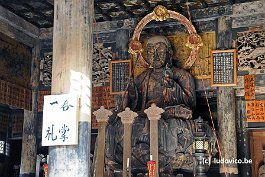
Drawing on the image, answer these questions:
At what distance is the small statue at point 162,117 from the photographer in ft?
23.4

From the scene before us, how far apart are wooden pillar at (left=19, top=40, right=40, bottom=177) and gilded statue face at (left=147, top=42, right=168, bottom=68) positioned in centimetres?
233

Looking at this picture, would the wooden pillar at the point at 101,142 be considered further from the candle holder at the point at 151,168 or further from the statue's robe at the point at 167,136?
the candle holder at the point at 151,168

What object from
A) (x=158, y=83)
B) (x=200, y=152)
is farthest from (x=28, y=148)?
(x=200, y=152)

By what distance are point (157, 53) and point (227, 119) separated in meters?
A: 1.73

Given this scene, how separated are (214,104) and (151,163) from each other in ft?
7.92

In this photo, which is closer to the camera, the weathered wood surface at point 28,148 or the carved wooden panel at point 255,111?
the carved wooden panel at point 255,111

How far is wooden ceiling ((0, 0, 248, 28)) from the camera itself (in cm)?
786

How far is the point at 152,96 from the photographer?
26.6ft

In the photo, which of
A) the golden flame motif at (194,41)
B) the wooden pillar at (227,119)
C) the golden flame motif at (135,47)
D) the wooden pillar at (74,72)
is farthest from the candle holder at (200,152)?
the wooden pillar at (74,72)

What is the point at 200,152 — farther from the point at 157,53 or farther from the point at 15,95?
the point at 15,95

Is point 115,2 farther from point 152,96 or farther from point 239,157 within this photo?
point 239,157

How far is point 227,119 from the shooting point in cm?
752

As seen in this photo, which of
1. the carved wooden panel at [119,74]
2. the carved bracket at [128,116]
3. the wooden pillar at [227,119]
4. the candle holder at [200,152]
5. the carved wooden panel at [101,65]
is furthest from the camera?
the carved wooden panel at [101,65]

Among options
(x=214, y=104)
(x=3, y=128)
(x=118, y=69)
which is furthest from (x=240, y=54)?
(x=3, y=128)
